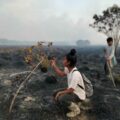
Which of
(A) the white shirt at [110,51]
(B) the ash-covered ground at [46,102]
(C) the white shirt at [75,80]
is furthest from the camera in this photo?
(A) the white shirt at [110,51]

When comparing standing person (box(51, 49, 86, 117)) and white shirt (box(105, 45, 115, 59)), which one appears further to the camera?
white shirt (box(105, 45, 115, 59))

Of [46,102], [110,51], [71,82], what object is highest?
[110,51]

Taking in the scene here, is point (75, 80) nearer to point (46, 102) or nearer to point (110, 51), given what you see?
point (46, 102)

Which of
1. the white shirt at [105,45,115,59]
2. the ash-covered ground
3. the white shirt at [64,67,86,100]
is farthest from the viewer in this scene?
the white shirt at [105,45,115,59]

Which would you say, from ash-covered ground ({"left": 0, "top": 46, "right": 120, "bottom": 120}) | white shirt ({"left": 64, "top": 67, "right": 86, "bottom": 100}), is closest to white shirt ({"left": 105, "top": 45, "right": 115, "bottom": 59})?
ash-covered ground ({"left": 0, "top": 46, "right": 120, "bottom": 120})

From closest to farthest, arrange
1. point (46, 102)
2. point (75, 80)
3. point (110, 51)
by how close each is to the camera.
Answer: point (75, 80), point (46, 102), point (110, 51)

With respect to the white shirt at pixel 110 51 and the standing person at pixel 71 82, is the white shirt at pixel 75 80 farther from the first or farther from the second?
the white shirt at pixel 110 51

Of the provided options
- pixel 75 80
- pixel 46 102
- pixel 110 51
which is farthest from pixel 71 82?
pixel 110 51

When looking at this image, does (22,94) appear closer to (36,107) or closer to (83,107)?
(36,107)

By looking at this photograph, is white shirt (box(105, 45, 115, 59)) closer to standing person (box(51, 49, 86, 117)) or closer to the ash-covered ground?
the ash-covered ground

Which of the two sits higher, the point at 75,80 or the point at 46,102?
the point at 75,80

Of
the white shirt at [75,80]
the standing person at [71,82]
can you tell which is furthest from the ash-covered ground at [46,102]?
the white shirt at [75,80]

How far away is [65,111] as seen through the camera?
11.6 metres

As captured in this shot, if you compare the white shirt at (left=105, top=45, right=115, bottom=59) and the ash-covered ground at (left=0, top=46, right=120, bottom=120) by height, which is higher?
the white shirt at (left=105, top=45, right=115, bottom=59)
